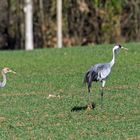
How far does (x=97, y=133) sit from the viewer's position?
15.0m

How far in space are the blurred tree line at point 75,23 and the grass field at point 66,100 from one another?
17.0 metres

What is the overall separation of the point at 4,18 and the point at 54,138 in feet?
113

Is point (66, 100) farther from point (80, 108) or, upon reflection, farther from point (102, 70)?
point (102, 70)

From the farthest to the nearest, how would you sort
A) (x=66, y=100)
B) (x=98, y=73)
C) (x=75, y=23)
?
(x=75, y=23)
(x=66, y=100)
(x=98, y=73)

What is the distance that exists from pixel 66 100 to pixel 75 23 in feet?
96.3

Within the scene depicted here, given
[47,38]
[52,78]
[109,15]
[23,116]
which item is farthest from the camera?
[47,38]

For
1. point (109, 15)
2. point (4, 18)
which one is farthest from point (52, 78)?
point (4, 18)

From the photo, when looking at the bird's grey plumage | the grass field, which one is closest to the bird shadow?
the grass field

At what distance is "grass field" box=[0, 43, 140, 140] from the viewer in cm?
1519

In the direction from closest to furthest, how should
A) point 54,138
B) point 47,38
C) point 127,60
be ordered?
point 54,138, point 127,60, point 47,38

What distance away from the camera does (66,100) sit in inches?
750

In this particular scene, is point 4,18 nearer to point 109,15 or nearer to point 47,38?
point 47,38

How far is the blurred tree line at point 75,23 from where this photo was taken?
152ft

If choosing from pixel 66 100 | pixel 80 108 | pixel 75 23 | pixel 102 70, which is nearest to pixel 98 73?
pixel 102 70
